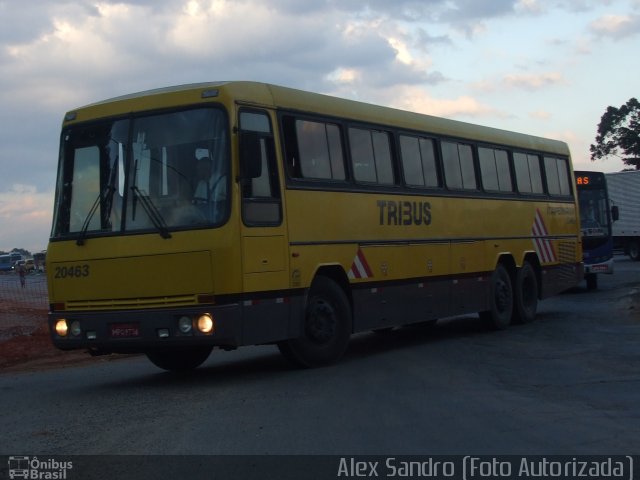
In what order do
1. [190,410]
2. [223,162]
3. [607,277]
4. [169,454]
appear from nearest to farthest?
[169,454]
[190,410]
[223,162]
[607,277]

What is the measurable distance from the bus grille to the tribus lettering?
3872 millimetres

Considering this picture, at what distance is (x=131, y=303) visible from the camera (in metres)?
10.5

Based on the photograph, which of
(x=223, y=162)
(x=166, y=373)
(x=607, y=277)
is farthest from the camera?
(x=607, y=277)

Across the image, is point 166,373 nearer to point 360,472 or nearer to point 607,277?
point 360,472

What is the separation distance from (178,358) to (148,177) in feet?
9.54

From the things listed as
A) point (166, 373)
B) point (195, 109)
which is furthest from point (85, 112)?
point (166, 373)

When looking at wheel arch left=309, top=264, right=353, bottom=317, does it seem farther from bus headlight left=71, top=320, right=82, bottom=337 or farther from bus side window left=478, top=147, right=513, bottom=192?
bus side window left=478, top=147, right=513, bottom=192

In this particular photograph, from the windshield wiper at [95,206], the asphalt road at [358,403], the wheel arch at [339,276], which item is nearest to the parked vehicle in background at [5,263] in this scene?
the asphalt road at [358,403]

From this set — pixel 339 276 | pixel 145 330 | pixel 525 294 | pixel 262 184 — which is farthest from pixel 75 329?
pixel 525 294

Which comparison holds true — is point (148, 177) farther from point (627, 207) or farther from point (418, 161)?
point (627, 207)

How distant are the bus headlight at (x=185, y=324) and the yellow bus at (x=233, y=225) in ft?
0.05

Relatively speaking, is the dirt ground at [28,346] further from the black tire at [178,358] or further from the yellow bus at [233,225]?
the yellow bus at [233,225]

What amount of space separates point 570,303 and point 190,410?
16.3 meters

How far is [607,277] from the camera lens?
33.2 metres
